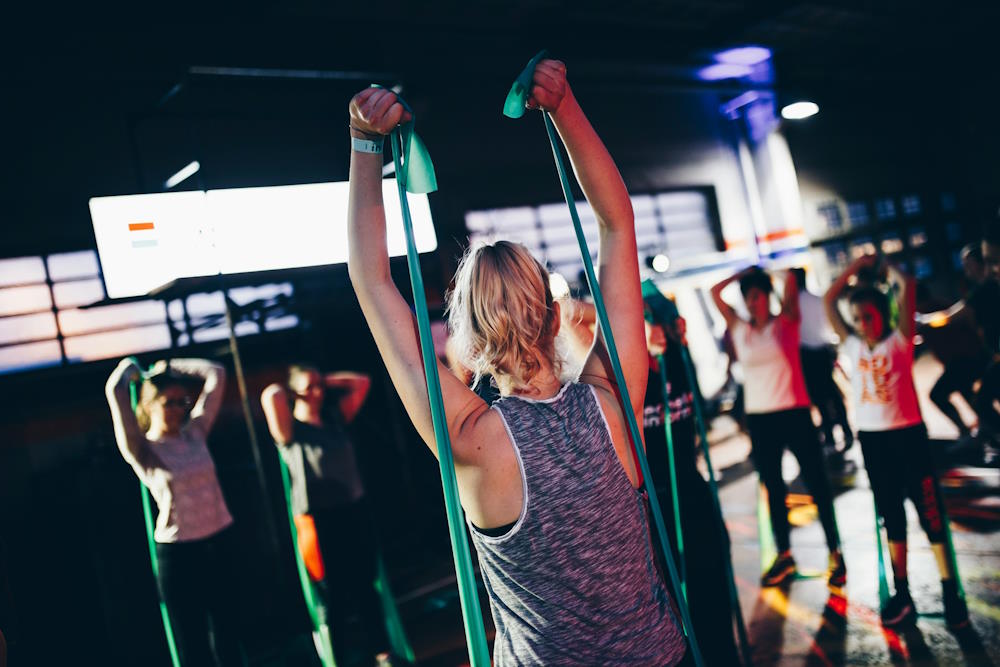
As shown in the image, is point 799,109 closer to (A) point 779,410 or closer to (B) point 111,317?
(A) point 779,410

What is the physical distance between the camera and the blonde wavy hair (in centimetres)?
101

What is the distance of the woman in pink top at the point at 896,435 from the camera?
2.85 metres

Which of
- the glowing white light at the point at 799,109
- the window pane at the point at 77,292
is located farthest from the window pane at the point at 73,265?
the glowing white light at the point at 799,109

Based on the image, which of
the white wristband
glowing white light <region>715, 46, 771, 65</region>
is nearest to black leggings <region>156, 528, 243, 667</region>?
the white wristband

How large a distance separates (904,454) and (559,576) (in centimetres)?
247

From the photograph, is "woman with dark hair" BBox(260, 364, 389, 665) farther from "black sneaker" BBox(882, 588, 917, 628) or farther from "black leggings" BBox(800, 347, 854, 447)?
"black leggings" BBox(800, 347, 854, 447)

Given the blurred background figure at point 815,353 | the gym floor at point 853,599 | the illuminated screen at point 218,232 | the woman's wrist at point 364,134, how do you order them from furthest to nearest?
1. the blurred background figure at point 815,353
2. the illuminated screen at point 218,232
3. the gym floor at point 853,599
4. the woman's wrist at point 364,134

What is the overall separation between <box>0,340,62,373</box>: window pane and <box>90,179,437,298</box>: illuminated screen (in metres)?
1.19

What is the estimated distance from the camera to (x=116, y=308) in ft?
16.6

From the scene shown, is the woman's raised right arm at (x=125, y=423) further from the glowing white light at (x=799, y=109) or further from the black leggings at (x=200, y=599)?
the glowing white light at (x=799, y=109)

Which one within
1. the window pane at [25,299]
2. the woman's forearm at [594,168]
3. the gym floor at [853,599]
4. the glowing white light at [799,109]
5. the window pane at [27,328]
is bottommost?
the gym floor at [853,599]

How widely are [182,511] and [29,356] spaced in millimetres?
2495

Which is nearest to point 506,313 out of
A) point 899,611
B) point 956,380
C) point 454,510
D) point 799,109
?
point 454,510

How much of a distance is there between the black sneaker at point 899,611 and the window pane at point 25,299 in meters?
5.23
